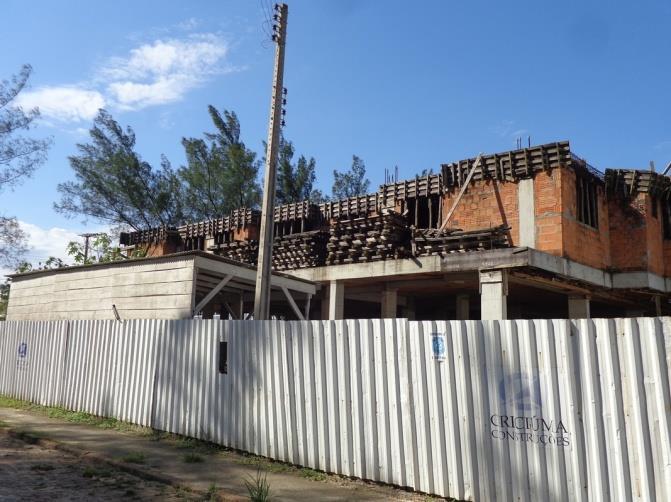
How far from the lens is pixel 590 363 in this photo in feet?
15.4

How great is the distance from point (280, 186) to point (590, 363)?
1572 inches

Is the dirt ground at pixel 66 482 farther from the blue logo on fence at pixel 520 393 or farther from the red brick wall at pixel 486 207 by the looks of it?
the red brick wall at pixel 486 207

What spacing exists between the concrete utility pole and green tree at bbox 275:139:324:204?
1239 inches

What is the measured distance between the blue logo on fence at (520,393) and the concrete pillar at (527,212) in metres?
11.1

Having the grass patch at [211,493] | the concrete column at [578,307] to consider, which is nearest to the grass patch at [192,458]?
the grass patch at [211,493]

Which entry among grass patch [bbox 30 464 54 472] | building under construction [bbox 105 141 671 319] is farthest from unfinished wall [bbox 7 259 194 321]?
grass patch [bbox 30 464 54 472]

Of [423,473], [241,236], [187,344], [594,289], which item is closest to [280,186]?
[241,236]

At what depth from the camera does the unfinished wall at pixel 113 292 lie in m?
11.9

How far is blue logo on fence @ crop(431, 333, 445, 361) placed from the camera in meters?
5.66

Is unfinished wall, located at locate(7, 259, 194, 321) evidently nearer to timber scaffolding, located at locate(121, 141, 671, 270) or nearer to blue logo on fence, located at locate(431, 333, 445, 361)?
timber scaffolding, located at locate(121, 141, 671, 270)

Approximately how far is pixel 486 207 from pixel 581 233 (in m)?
2.90

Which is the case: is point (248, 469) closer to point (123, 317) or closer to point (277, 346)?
point (277, 346)

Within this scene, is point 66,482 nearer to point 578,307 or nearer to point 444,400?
point 444,400

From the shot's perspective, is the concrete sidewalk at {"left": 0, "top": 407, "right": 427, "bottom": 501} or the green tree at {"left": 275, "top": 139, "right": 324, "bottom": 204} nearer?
the concrete sidewalk at {"left": 0, "top": 407, "right": 427, "bottom": 501}
